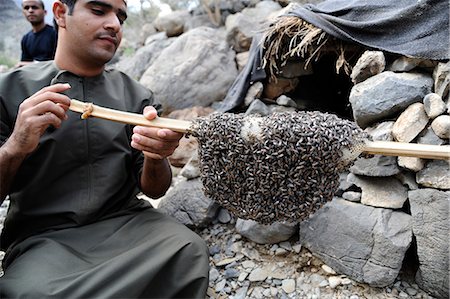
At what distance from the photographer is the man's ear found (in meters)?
1.84

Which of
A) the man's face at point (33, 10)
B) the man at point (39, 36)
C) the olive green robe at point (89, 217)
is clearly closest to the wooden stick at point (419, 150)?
the olive green robe at point (89, 217)

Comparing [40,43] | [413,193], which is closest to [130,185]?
[413,193]

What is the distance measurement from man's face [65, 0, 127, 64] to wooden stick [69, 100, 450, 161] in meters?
0.45

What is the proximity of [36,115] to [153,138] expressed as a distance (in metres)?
0.51

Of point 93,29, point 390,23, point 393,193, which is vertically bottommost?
point 393,193

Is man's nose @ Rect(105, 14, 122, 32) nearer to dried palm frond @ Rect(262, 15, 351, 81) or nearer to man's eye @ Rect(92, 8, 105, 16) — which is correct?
man's eye @ Rect(92, 8, 105, 16)

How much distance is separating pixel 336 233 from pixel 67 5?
2073 mm

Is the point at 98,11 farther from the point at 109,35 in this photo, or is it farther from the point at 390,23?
the point at 390,23

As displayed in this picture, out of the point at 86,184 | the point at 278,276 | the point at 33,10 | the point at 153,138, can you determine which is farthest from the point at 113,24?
the point at 33,10

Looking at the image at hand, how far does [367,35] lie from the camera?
7.19ft

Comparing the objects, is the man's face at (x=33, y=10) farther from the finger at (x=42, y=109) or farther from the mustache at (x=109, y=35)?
the finger at (x=42, y=109)

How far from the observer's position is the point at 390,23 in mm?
2092

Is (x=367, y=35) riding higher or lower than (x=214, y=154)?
higher

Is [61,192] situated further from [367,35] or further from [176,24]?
[176,24]
